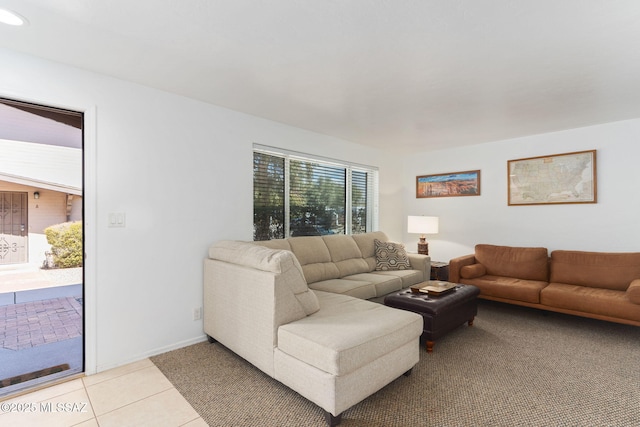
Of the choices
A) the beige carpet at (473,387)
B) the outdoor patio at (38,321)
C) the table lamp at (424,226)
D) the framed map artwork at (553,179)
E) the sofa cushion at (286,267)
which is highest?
the framed map artwork at (553,179)

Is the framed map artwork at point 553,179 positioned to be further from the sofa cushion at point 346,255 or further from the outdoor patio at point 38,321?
the outdoor patio at point 38,321

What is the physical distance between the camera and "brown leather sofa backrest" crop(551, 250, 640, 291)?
138 inches

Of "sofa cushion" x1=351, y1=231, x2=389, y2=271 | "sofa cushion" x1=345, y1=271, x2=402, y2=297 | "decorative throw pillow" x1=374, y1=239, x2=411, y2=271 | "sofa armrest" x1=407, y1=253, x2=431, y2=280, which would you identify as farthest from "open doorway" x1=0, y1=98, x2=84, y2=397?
"sofa armrest" x1=407, y1=253, x2=431, y2=280

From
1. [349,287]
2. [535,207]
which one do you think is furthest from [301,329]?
[535,207]

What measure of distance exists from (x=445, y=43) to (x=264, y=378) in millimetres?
2696

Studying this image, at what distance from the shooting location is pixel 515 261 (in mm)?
4223

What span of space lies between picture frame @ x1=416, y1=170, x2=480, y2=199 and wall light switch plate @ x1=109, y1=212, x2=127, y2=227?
14.8ft

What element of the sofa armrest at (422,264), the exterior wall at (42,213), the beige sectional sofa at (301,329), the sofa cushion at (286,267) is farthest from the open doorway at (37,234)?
the sofa armrest at (422,264)

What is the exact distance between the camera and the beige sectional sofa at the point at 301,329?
6.01ft

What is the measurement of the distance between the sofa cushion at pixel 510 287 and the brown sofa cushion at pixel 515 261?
0.12 meters

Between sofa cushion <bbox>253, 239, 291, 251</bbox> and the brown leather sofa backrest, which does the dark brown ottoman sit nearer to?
sofa cushion <bbox>253, 239, 291, 251</bbox>

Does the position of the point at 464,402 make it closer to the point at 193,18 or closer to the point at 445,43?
the point at 445,43

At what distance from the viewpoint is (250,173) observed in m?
3.52

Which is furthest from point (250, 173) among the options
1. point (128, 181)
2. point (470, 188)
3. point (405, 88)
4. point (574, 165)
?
point (574, 165)
